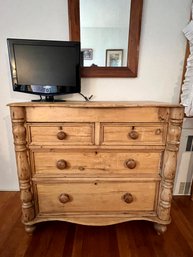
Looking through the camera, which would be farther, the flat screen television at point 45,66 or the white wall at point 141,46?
the white wall at point 141,46

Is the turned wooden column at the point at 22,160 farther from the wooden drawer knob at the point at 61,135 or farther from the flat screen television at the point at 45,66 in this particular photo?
the flat screen television at the point at 45,66

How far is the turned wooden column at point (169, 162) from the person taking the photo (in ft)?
3.20

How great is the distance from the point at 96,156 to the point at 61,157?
0.77ft

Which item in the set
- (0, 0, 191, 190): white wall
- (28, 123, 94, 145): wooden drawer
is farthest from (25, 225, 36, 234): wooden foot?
(0, 0, 191, 190): white wall

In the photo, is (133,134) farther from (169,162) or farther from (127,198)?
(127,198)

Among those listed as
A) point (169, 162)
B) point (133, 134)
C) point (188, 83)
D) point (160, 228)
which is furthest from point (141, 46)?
point (160, 228)

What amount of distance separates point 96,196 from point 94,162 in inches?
10.1

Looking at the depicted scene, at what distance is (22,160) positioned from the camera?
103cm

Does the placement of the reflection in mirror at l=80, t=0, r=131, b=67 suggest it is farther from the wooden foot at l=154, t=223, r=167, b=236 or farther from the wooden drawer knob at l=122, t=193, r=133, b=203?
the wooden foot at l=154, t=223, r=167, b=236

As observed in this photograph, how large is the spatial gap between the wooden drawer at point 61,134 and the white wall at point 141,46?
48 cm

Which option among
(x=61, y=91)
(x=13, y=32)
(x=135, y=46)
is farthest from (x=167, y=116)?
(x=13, y=32)

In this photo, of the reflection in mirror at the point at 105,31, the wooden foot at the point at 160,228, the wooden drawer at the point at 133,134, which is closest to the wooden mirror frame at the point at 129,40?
the reflection in mirror at the point at 105,31

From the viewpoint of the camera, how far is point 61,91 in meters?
1.24

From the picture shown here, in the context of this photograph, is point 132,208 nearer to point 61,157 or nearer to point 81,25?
point 61,157
